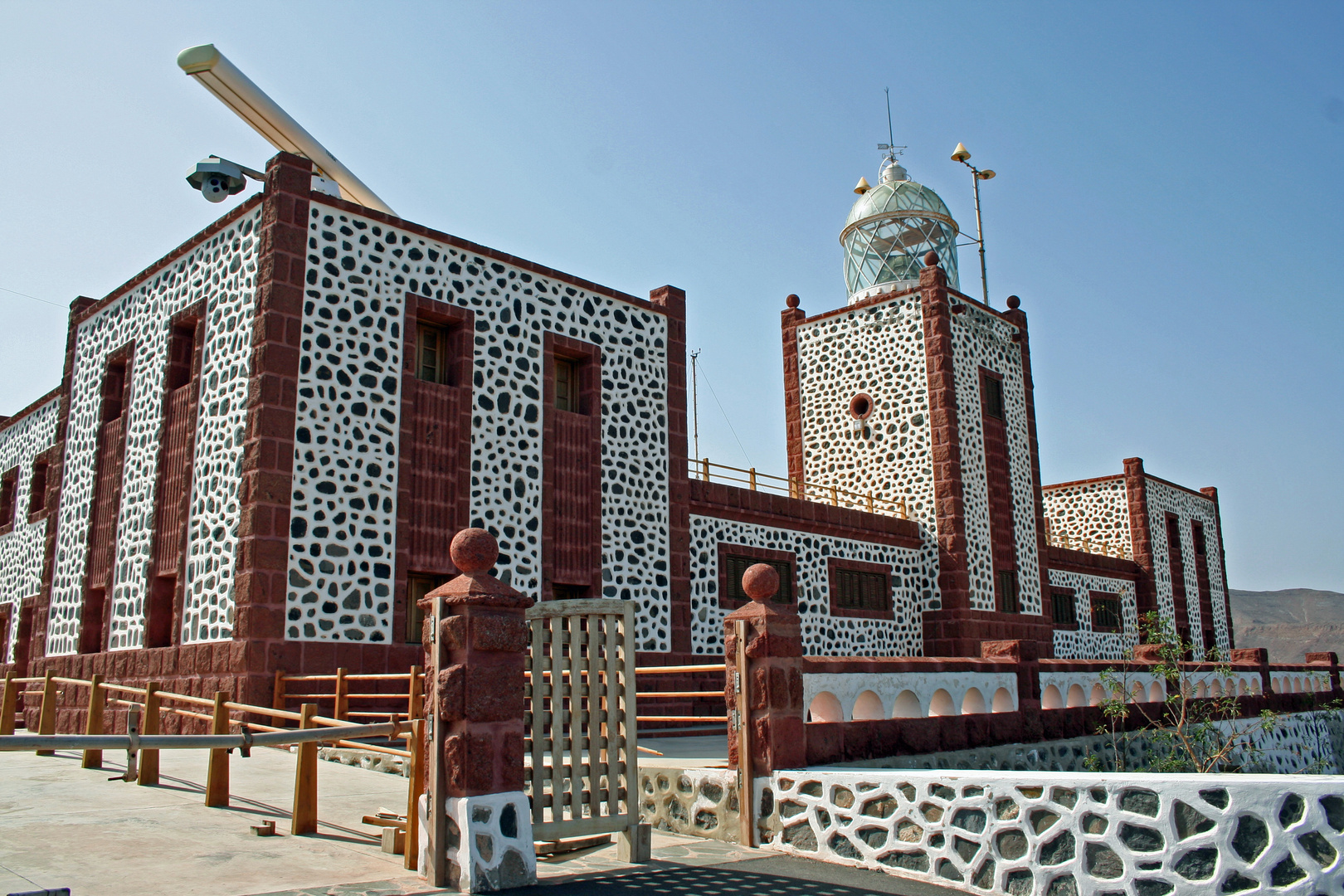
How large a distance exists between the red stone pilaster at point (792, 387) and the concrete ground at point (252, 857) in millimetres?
15519

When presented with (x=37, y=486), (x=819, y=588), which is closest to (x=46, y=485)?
(x=37, y=486)

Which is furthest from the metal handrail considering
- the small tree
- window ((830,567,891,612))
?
window ((830,567,891,612))

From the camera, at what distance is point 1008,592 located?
72.3 ft

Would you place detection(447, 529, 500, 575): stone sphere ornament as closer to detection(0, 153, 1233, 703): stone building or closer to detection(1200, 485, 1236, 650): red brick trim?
detection(0, 153, 1233, 703): stone building

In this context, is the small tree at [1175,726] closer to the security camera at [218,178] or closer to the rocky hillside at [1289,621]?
the security camera at [218,178]

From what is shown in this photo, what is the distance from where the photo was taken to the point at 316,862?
20.4 ft

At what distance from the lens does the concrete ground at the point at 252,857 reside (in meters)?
5.59

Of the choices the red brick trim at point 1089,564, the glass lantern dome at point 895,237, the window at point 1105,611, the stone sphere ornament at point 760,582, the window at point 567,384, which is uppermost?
the glass lantern dome at point 895,237

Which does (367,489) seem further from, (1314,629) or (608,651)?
(1314,629)

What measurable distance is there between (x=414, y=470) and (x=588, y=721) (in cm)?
766

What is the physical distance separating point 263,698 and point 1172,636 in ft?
34.7

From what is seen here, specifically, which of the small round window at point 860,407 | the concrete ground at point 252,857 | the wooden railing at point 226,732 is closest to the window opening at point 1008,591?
the small round window at point 860,407

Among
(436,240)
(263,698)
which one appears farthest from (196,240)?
(263,698)

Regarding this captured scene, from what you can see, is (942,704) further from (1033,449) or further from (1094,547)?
(1094,547)
